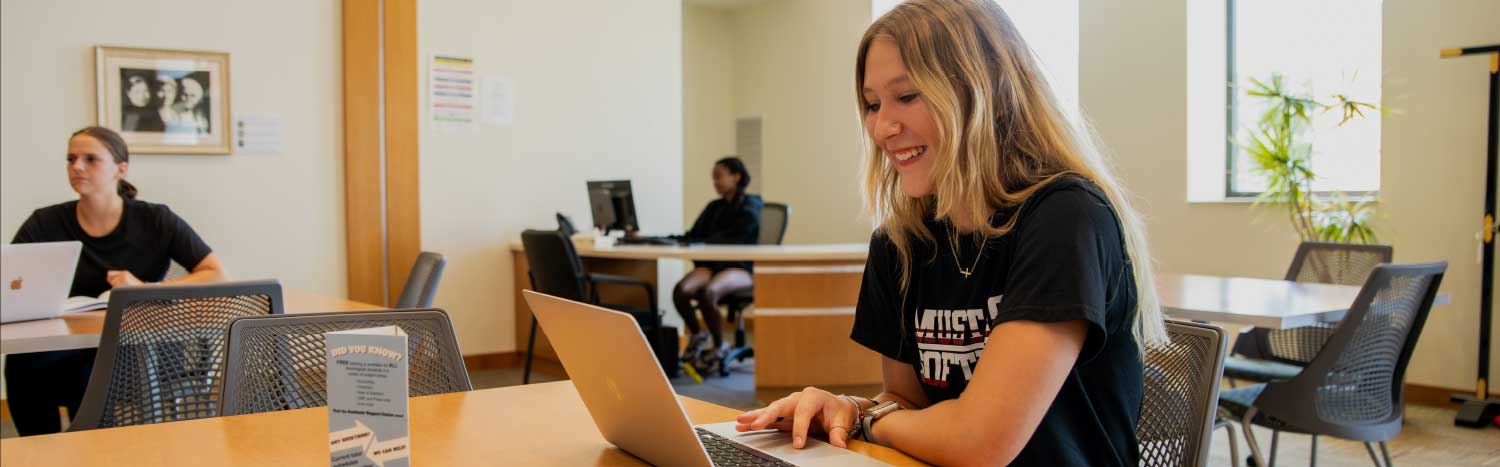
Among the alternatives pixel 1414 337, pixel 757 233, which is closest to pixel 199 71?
pixel 757 233

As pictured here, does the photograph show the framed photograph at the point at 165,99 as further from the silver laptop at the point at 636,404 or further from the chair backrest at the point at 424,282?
the silver laptop at the point at 636,404

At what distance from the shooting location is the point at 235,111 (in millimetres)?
5391

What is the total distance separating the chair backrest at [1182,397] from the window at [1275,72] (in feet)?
13.5

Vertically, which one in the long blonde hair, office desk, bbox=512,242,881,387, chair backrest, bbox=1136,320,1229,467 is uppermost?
the long blonde hair

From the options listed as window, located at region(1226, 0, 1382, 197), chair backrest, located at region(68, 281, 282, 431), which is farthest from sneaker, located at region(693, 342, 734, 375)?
chair backrest, located at region(68, 281, 282, 431)

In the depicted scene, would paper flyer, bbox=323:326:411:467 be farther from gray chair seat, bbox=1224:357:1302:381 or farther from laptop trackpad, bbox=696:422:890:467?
gray chair seat, bbox=1224:357:1302:381

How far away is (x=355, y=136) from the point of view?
224 inches

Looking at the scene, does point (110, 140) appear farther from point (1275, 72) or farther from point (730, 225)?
point (1275, 72)

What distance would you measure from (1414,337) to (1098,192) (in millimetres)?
2121

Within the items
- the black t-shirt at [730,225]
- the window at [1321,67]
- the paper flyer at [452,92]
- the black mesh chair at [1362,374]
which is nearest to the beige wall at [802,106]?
the black t-shirt at [730,225]

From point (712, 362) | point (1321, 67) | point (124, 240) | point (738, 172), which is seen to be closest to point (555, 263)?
point (712, 362)

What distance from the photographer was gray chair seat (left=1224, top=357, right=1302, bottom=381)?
3.36 meters

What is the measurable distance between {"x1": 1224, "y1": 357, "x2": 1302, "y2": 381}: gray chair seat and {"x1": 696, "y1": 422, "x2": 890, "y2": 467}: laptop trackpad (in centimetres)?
253

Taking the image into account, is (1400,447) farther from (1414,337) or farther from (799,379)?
(799,379)
